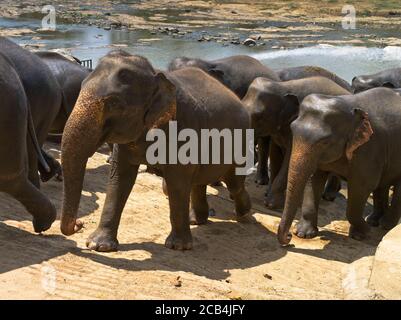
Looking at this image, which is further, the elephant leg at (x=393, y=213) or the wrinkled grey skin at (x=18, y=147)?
the elephant leg at (x=393, y=213)

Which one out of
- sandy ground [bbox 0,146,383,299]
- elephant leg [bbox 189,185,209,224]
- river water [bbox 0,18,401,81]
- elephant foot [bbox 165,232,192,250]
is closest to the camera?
sandy ground [bbox 0,146,383,299]

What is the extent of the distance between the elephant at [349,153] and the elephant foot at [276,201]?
648mm

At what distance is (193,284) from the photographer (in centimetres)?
459

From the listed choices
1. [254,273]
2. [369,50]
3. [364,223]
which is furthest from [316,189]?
[369,50]

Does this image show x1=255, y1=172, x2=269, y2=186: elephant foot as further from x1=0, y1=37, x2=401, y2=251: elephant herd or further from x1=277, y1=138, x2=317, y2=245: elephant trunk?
x1=277, y1=138, x2=317, y2=245: elephant trunk

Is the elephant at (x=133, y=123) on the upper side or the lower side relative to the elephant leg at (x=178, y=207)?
upper

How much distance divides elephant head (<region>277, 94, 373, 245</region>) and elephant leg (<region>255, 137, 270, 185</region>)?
7.83ft

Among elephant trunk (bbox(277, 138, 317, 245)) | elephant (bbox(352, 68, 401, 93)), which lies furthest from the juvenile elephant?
elephant (bbox(352, 68, 401, 93))

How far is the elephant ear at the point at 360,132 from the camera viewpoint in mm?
6020

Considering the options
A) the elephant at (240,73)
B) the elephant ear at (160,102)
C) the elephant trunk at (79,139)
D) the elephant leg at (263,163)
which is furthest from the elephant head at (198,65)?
the elephant trunk at (79,139)

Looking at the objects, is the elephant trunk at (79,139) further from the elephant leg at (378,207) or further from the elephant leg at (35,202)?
the elephant leg at (378,207)

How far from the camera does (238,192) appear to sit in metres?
6.58

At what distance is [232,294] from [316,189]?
2.41 m

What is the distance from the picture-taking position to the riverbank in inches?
1073
